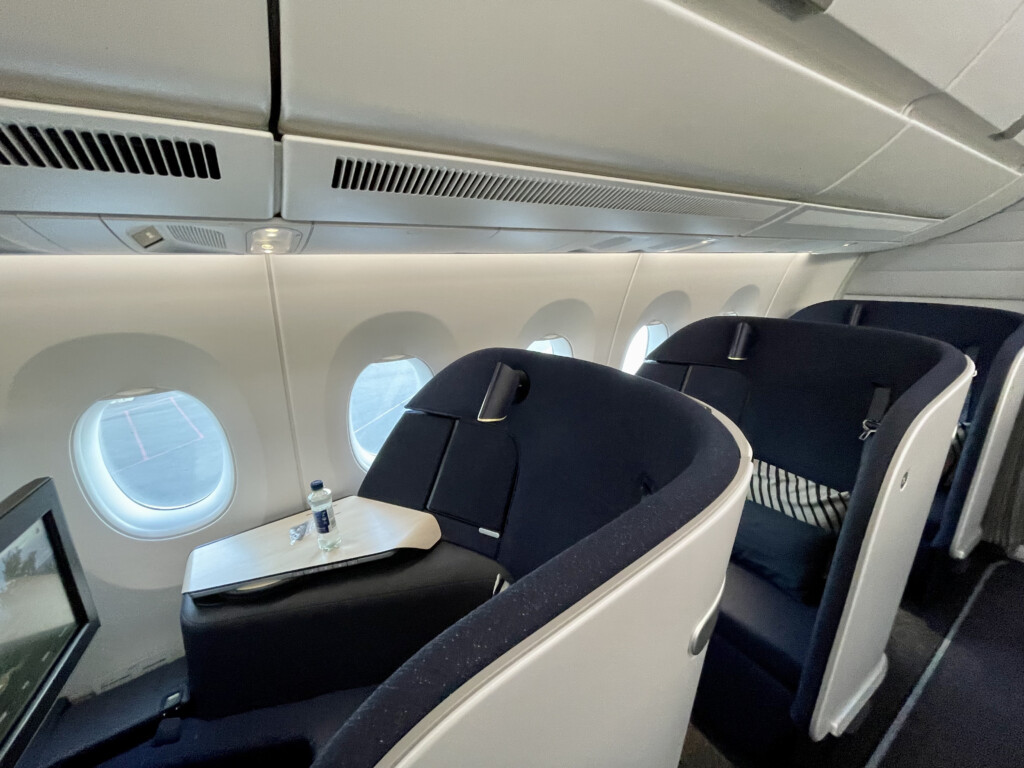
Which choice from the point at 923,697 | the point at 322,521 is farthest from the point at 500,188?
the point at 923,697

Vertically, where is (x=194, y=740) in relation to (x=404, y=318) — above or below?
below

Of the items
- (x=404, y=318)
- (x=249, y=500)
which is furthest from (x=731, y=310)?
(x=249, y=500)

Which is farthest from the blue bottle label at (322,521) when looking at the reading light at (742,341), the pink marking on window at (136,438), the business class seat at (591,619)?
the pink marking on window at (136,438)

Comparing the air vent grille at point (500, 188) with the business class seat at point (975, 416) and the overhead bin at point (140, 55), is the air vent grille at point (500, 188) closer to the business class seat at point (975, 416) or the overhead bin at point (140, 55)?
the overhead bin at point (140, 55)

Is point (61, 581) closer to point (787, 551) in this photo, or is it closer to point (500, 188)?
point (500, 188)

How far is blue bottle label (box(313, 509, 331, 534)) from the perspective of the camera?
5.35 ft

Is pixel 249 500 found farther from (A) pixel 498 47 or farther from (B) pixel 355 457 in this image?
(A) pixel 498 47

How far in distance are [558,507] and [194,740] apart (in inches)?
49.4

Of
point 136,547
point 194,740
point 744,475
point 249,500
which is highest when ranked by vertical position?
point 744,475

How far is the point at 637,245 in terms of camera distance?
2.68m

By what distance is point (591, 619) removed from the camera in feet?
1.49

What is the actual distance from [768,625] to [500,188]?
1630 millimetres

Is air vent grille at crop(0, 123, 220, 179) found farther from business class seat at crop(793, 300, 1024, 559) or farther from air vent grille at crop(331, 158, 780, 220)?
business class seat at crop(793, 300, 1024, 559)

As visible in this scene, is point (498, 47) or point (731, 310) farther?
A: point (731, 310)
